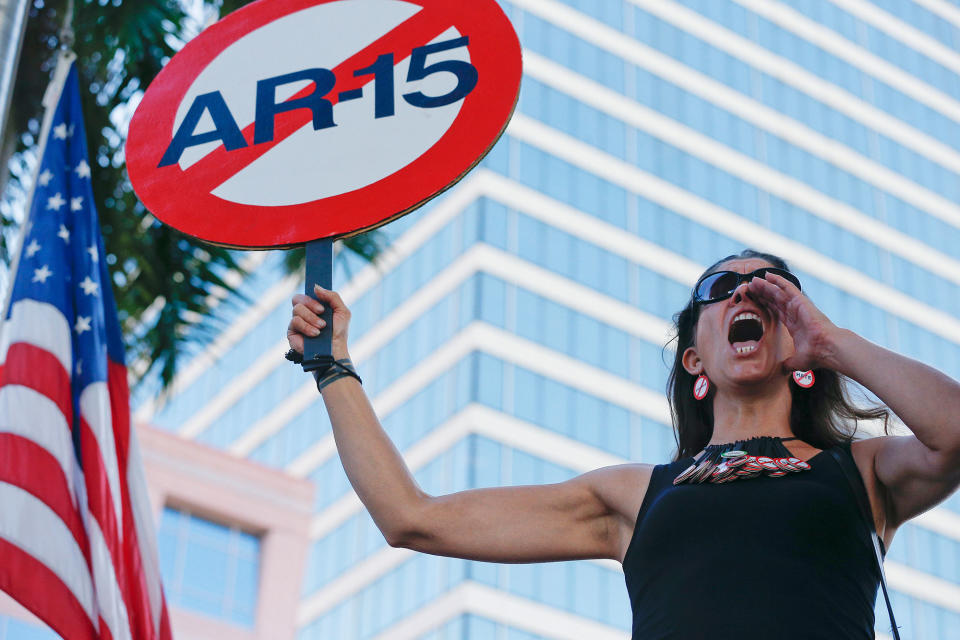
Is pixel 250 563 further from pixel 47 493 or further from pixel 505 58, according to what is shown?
pixel 505 58

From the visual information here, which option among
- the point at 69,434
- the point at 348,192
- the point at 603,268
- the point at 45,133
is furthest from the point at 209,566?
the point at 348,192

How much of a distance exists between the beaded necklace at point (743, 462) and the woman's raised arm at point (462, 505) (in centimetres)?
19

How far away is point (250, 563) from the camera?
27.7m

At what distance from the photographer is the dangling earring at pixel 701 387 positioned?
337 centimetres

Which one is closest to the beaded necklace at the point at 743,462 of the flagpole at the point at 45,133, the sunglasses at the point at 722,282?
the sunglasses at the point at 722,282

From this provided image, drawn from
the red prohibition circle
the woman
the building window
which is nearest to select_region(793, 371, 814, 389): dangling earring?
the woman

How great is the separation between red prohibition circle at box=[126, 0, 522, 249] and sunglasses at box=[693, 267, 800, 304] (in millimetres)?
534

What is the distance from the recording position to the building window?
27.4 m

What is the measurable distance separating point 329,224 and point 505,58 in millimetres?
539

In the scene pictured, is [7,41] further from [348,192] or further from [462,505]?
[462,505]

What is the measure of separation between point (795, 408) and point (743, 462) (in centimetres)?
37

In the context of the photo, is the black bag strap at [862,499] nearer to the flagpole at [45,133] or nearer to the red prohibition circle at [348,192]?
the red prohibition circle at [348,192]

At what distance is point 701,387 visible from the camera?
3383mm

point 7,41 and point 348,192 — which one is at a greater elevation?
point 7,41
